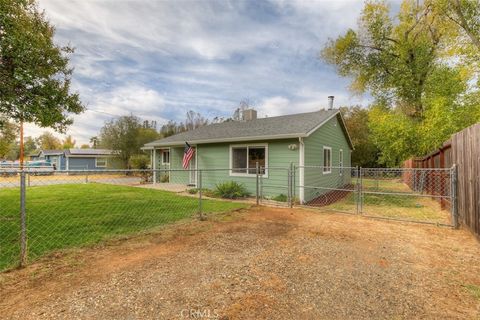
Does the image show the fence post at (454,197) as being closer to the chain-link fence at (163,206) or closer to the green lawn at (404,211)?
the chain-link fence at (163,206)

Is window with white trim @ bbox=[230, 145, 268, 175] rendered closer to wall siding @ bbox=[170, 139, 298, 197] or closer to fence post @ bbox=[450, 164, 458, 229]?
wall siding @ bbox=[170, 139, 298, 197]

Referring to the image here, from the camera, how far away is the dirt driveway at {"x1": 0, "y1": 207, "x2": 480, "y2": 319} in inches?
98.9

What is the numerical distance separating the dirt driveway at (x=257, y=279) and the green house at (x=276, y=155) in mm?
3357

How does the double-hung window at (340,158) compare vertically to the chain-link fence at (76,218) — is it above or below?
above

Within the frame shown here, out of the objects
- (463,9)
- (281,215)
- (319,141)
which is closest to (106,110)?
(319,141)

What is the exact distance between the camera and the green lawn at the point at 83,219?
444cm

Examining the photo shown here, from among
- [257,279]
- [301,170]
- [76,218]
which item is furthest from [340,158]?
[76,218]

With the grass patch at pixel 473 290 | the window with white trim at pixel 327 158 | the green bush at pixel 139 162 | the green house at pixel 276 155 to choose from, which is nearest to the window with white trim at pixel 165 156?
the green house at pixel 276 155

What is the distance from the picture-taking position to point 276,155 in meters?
10.1

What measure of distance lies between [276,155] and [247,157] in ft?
4.94

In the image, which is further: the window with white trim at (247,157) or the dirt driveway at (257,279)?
the window with white trim at (247,157)

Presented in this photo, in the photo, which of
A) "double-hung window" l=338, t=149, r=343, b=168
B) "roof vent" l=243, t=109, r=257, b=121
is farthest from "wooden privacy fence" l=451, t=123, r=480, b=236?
"roof vent" l=243, t=109, r=257, b=121

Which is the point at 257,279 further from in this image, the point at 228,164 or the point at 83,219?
the point at 228,164

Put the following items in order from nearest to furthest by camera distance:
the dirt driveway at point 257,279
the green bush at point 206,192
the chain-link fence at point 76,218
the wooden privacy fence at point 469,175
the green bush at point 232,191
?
the dirt driveway at point 257,279
the chain-link fence at point 76,218
the wooden privacy fence at point 469,175
the green bush at point 232,191
the green bush at point 206,192
